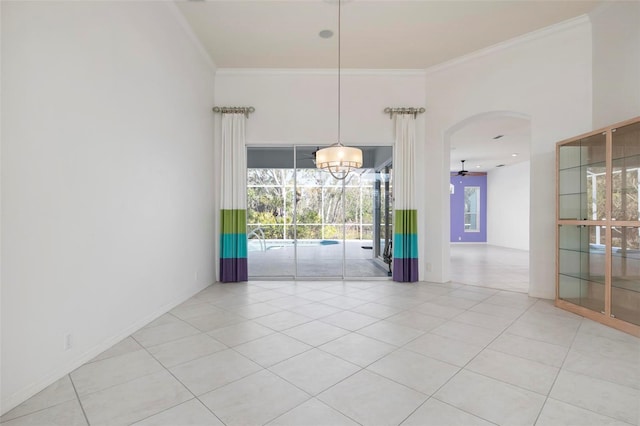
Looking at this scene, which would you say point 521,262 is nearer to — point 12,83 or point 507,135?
point 507,135

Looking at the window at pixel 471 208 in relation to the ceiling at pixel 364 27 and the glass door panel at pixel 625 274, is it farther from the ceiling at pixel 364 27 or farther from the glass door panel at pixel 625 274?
the glass door panel at pixel 625 274

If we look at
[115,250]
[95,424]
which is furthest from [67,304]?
[95,424]

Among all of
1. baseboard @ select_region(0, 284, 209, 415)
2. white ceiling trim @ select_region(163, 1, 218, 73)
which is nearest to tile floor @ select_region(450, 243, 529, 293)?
baseboard @ select_region(0, 284, 209, 415)

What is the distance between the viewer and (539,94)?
13.7 ft

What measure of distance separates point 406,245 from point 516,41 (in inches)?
133

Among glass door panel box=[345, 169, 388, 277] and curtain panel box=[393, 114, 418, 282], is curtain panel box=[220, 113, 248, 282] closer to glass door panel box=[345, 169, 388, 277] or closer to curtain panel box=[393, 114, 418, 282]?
glass door panel box=[345, 169, 388, 277]

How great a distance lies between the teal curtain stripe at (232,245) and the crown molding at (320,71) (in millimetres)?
2811

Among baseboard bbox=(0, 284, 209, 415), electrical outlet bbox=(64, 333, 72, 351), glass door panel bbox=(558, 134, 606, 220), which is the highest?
glass door panel bbox=(558, 134, 606, 220)

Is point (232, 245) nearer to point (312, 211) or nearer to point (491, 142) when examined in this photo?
point (312, 211)

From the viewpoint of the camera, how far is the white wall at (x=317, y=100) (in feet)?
17.0

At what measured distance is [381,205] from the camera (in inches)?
243

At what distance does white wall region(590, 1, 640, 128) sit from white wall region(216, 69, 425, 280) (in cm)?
224

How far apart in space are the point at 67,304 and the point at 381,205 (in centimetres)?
512

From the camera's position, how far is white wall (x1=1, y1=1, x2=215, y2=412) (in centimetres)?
182
